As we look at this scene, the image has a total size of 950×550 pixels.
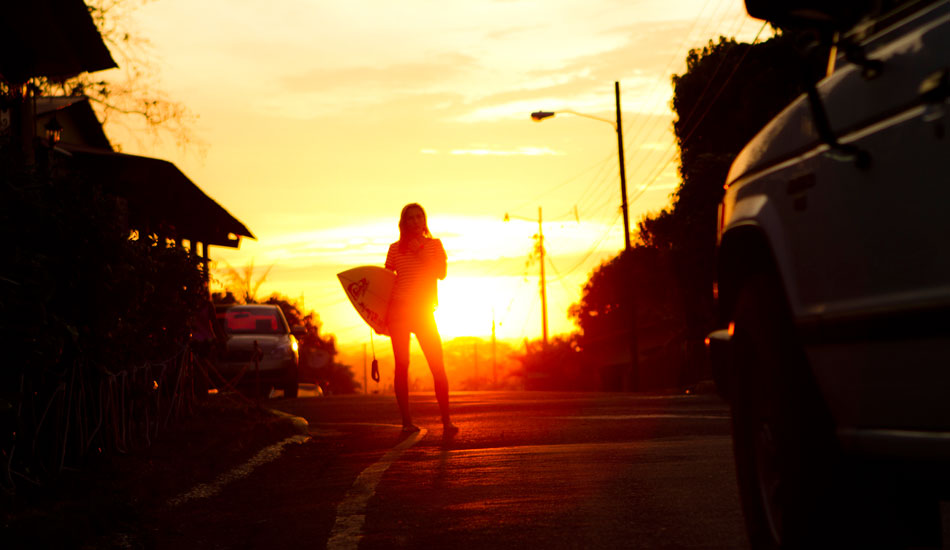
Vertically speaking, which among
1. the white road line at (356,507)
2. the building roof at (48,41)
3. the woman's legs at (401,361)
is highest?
the building roof at (48,41)

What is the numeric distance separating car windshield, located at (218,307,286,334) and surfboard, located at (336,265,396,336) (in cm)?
1115

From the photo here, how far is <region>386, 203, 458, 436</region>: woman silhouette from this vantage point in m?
10.5

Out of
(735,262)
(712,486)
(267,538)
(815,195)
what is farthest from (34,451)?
(815,195)

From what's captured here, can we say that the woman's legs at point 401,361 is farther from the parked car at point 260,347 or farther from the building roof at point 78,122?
the building roof at point 78,122

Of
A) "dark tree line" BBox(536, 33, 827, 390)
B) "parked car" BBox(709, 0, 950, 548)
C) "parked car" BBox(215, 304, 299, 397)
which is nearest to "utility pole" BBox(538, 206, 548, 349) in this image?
"dark tree line" BBox(536, 33, 827, 390)

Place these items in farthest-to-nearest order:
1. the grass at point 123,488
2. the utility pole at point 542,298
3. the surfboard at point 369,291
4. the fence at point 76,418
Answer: the utility pole at point 542,298
the surfboard at point 369,291
the fence at point 76,418
the grass at point 123,488

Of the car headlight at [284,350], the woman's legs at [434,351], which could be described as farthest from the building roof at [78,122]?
the woman's legs at [434,351]

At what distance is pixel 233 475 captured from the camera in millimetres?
8156

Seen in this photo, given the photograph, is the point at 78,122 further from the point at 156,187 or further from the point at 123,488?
the point at 123,488

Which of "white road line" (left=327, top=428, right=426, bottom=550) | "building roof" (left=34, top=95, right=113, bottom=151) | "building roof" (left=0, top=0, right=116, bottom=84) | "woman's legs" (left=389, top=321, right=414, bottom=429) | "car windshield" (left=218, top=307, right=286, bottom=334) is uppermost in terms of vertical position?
"building roof" (left=34, top=95, right=113, bottom=151)

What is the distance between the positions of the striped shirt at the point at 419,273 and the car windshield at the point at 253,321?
12809mm

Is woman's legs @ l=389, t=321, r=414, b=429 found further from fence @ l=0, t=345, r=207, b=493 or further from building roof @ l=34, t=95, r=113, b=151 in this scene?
building roof @ l=34, t=95, r=113, b=151

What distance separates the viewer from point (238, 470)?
8.43 meters

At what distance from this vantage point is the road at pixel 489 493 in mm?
5254
